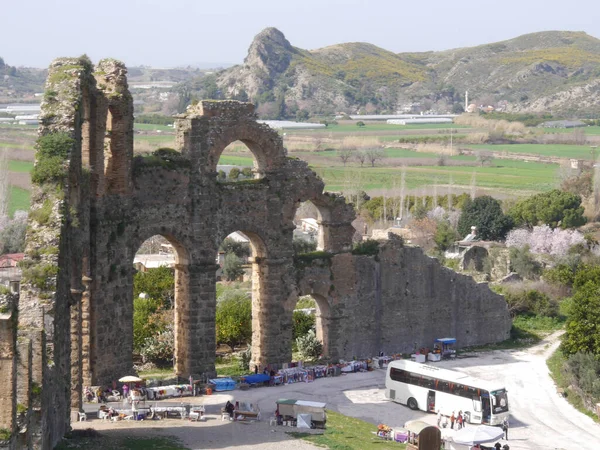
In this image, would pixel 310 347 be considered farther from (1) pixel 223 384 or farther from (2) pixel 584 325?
(2) pixel 584 325

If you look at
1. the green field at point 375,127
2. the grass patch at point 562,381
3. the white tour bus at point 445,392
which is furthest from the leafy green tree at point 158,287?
the green field at point 375,127

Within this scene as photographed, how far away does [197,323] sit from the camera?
40656 millimetres

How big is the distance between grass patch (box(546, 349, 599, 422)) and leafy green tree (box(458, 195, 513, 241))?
3017 cm

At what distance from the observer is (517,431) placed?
3772 cm

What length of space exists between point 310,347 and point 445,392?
725 centimetres

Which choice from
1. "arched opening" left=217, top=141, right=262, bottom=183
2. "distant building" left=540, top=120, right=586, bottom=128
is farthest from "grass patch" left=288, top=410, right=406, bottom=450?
"distant building" left=540, top=120, right=586, bottom=128

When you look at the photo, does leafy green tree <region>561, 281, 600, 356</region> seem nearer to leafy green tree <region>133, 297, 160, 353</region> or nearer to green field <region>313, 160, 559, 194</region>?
leafy green tree <region>133, 297, 160, 353</region>

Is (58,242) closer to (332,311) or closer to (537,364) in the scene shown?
(332,311)

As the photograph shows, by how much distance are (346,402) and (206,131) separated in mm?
9970

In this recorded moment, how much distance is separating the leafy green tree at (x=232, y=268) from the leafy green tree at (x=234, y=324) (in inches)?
646

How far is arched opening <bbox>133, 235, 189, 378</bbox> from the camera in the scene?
4084 centimetres

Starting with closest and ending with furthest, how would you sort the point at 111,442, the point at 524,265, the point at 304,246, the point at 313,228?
the point at 111,442, the point at 524,265, the point at 304,246, the point at 313,228

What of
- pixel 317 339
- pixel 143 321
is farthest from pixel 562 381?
pixel 143 321

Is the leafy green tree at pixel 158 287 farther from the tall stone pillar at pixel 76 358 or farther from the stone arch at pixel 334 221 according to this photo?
Result: the tall stone pillar at pixel 76 358
